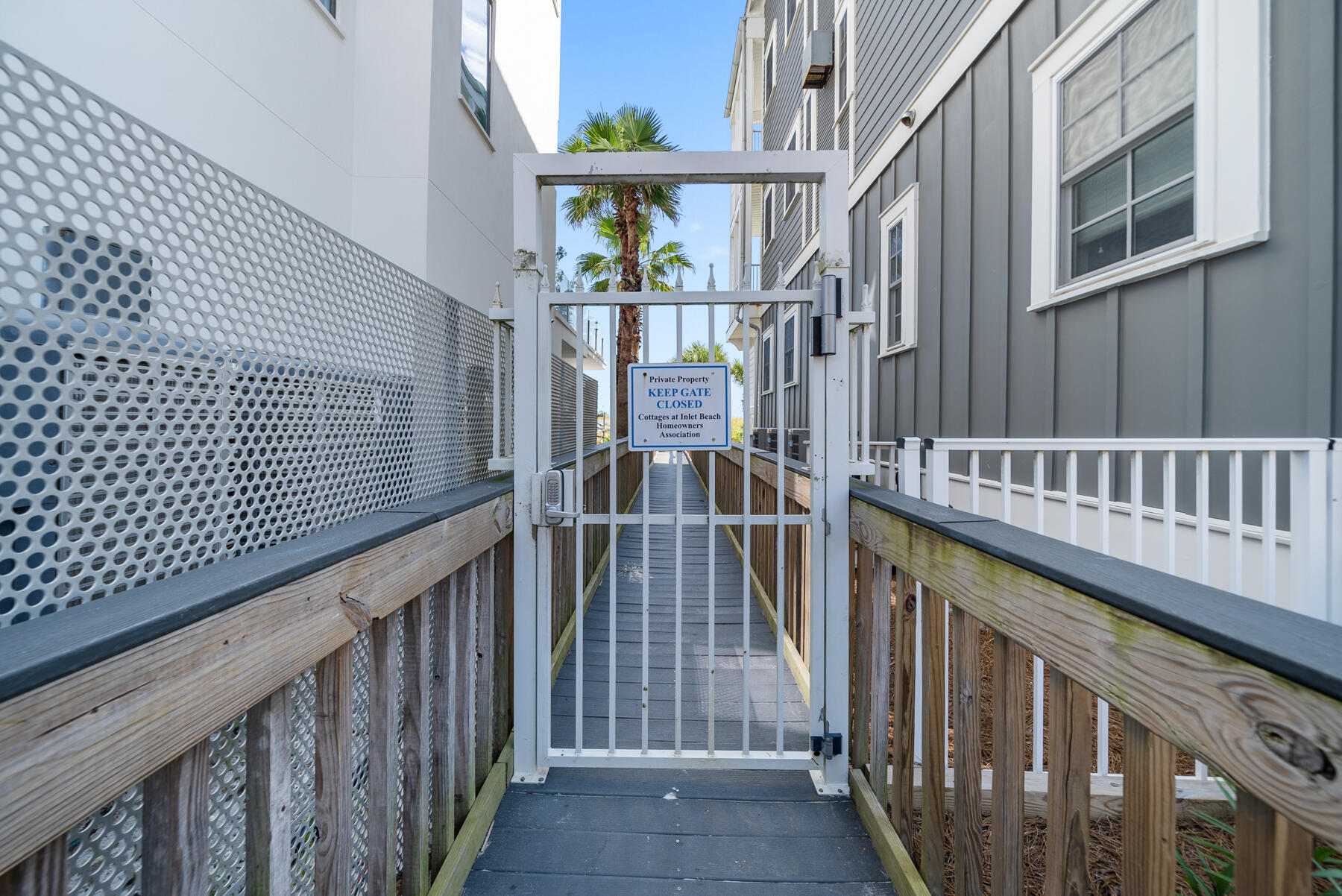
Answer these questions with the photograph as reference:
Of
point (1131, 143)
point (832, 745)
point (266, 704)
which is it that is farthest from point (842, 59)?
point (266, 704)

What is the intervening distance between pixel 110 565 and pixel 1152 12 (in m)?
4.18

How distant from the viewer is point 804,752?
6.98 feet

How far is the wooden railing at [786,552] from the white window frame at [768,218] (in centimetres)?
685

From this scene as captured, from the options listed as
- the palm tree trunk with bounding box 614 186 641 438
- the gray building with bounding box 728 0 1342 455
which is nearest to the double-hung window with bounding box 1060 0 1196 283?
the gray building with bounding box 728 0 1342 455

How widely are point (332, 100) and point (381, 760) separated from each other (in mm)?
4419

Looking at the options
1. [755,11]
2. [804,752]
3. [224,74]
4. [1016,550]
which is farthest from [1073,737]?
[755,11]

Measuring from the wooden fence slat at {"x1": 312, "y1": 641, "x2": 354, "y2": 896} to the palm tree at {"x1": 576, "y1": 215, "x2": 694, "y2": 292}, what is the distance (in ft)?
39.0

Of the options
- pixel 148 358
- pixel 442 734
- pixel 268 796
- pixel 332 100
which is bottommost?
pixel 442 734

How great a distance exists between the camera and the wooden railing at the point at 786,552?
8.36ft

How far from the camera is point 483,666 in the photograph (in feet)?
6.00

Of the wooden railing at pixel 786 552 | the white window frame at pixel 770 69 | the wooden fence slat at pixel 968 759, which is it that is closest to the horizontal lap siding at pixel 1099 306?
the wooden railing at pixel 786 552

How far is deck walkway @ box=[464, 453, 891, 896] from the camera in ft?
5.38

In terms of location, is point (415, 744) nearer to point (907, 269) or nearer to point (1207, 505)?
point (1207, 505)

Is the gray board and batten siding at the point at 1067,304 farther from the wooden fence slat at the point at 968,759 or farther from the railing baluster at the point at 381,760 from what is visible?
the railing baluster at the point at 381,760
